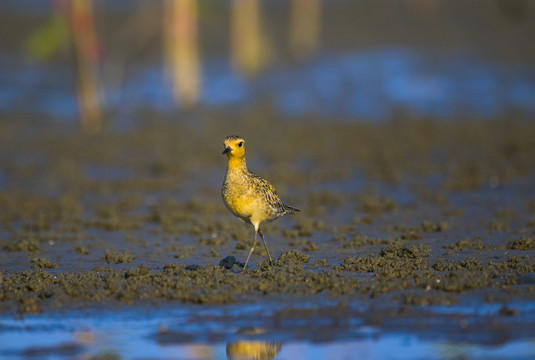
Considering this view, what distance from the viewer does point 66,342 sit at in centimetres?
811

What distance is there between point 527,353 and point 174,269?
4.46 metres

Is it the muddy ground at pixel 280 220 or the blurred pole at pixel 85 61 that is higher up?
the blurred pole at pixel 85 61

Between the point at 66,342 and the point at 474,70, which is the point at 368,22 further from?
the point at 66,342

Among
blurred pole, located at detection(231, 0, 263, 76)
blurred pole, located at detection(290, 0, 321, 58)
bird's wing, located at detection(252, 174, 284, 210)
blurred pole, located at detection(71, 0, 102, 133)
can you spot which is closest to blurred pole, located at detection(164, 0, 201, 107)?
blurred pole, located at detection(71, 0, 102, 133)

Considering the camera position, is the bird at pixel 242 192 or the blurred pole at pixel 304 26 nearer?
the bird at pixel 242 192

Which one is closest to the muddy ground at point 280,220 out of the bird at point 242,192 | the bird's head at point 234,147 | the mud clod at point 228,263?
the mud clod at point 228,263

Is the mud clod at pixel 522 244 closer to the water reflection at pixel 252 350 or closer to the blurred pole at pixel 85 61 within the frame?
the water reflection at pixel 252 350

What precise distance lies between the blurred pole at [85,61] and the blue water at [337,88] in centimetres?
152

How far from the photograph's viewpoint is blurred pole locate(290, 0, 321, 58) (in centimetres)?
3309

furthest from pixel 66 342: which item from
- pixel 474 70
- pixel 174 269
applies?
pixel 474 70

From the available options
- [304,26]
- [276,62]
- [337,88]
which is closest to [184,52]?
[337,88]

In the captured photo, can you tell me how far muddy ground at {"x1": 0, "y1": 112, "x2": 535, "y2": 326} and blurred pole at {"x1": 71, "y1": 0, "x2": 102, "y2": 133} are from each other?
541 millimetres

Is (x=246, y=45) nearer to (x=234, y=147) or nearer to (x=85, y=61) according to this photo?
(x=85, y=61)

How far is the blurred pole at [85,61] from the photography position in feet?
71.3
